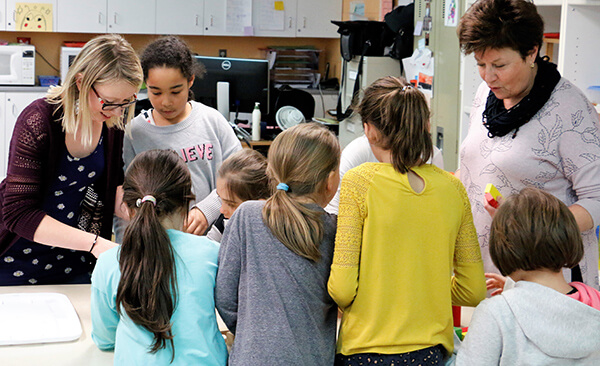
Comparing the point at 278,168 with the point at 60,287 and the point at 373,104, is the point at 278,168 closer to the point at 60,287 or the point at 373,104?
the point at 373,104

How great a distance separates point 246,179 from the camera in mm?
1814

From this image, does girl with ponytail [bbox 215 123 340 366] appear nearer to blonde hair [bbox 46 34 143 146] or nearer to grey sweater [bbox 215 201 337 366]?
grey sweater [bbox 215 201 337 366]

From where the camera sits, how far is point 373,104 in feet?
4.62

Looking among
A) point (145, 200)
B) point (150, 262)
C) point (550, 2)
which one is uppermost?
point (550, 2)

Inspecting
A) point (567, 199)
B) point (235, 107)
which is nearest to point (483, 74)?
point (567, 199)

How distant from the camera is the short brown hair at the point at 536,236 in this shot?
4.30 feet

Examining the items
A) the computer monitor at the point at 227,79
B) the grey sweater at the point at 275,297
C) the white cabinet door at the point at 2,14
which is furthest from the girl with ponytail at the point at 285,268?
the white cabinet door at the point at 2,14

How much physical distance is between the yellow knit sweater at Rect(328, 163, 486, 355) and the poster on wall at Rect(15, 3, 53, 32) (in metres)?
4.72

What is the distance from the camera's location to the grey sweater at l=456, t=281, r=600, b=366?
4.10 feet

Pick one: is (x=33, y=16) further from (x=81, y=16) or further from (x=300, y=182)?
(x=300, y=182)

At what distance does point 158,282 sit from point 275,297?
252 mm

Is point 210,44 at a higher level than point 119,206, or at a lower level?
higher

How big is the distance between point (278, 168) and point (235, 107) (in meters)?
3.18

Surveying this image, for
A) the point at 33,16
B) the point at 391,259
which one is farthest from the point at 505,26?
the point at 33,16
